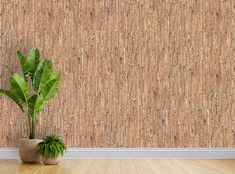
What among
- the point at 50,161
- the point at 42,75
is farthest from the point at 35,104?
the point at 50,161

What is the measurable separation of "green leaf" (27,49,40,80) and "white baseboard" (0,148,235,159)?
3.14 ft

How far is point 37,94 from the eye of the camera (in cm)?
630

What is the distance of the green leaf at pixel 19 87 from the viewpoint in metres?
6.19

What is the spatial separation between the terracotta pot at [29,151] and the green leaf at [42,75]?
56 cm

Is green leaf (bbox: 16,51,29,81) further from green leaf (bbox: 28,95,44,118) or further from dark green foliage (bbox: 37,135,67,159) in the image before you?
dark green foliage (bbox: 37,135,67,159)

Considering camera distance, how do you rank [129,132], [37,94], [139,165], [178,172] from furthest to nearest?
[129,132]
[37,94]
[139,165]
[178,172]

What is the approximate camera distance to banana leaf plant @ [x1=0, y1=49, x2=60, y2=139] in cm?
623

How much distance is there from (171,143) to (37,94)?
1678mm

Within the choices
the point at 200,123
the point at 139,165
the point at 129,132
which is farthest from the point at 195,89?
the point at 139,165

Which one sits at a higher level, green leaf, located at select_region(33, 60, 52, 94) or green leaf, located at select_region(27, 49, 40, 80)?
green leaf, located at select_region(27, 49, 40, 80)

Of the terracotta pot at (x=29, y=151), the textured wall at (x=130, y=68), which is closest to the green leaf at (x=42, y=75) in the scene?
the textured wall at (x=130, y=68)

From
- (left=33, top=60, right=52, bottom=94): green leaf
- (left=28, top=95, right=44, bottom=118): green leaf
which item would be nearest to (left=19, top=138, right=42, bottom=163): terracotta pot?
(left=28, top=95, right=44, bottom=118): green leaf

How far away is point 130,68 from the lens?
6781 mm

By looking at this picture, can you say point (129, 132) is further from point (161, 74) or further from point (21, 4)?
point (21, 4)
